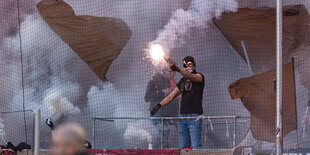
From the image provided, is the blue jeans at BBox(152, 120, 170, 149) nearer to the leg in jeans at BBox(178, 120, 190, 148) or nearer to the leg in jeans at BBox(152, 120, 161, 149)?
the leg in jeans at BBox(152, 120, 161, 149)

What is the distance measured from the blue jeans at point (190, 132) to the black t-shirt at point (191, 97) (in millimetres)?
114

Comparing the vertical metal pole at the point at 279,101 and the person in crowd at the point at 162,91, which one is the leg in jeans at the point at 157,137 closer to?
the person in crowd at the point at 162,91

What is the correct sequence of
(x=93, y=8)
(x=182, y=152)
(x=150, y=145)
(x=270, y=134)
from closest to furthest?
(x=182, y=152)
(x=270, y=134)
(x=150, y=145)
(x=93, y=8)

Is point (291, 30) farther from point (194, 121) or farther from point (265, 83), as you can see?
point (194, 121)

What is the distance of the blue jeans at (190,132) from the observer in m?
7.33

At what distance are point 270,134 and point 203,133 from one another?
150cm

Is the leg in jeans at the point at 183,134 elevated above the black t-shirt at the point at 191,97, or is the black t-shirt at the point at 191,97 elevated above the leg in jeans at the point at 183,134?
the black t-shirt at the point at 191,97

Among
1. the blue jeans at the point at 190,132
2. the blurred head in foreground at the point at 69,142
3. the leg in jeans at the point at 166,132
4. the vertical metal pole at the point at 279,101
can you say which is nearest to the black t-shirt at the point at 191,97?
the blue jeans at the point at 190,132

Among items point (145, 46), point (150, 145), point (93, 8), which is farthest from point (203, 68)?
point (93, 8)

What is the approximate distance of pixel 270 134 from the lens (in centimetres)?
866

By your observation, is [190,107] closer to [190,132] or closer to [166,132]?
[190,132]

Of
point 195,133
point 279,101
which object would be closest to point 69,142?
point 279,101

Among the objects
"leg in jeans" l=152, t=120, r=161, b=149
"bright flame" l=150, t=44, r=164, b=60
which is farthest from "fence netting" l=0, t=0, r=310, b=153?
"bright flame" l=150, t=44, r=164, b=60

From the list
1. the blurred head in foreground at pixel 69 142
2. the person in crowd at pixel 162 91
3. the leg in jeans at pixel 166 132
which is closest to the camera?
the blurred head in foreground at pixel 69 142
